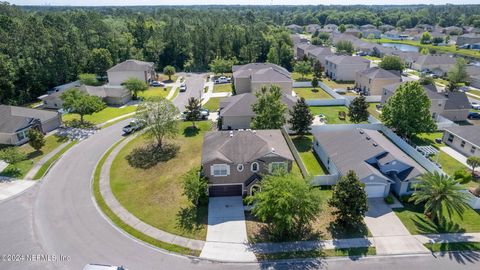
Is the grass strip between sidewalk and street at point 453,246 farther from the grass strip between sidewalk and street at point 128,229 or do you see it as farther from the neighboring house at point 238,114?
the neighboring house at point 238,114

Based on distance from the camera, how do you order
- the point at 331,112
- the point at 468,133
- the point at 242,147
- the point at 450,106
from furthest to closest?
the point at 331,112
the point at 450,106
the point at 468,133
the point at 242,147

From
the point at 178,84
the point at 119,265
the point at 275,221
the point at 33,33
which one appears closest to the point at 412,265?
the point at 275,221

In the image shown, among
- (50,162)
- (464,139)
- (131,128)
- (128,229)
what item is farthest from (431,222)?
(50,162)

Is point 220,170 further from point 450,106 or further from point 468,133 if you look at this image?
point 450,106

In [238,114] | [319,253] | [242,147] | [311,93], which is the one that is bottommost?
[319,253]

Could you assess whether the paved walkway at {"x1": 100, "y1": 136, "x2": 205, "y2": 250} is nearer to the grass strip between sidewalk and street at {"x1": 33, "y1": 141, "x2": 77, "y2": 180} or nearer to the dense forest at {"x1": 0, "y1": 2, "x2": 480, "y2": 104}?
the grass strip between sidewalk and street at {"x1": 33, "y1": 141, "x2": 77, "y2": 180}

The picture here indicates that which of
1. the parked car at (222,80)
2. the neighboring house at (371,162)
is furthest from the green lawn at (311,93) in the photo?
the neighboring house at (371,162)
